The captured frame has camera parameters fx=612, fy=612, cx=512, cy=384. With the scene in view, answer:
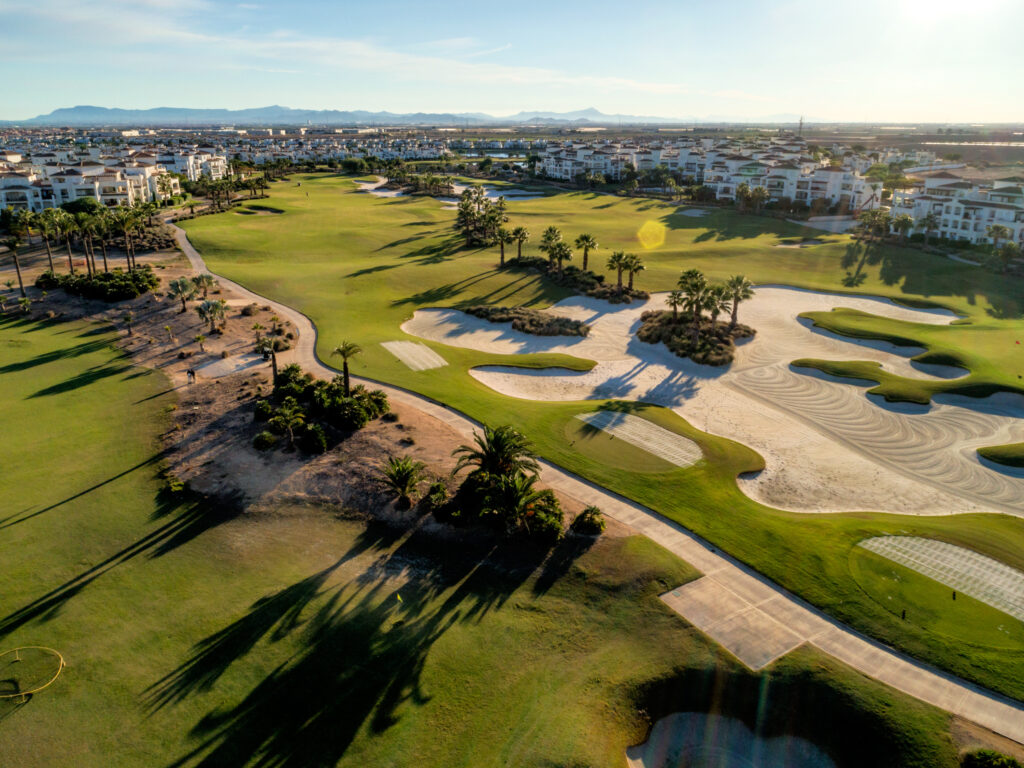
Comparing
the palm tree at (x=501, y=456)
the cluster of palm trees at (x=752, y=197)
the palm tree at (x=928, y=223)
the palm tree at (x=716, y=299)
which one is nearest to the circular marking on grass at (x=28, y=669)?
the palm tree at (x=501, y=456)

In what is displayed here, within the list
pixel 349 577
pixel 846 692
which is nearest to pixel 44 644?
pixel 349 577

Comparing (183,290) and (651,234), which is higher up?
(651,234)

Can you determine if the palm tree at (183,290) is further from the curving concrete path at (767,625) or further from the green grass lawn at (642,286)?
the curving concrete path at (767,625)

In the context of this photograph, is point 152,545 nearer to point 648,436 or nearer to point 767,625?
point 767,625

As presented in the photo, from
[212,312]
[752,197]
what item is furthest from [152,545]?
[752,197]

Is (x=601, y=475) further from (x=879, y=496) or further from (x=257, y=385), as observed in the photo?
(x=257, y=385)

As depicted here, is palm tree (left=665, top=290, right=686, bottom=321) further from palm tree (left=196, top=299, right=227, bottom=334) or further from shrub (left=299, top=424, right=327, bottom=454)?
palm tree (left=196, top=299, right=227, bottom=334)

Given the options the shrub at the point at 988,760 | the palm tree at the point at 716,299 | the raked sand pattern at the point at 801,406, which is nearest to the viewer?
the shrub at the point at 988,760
